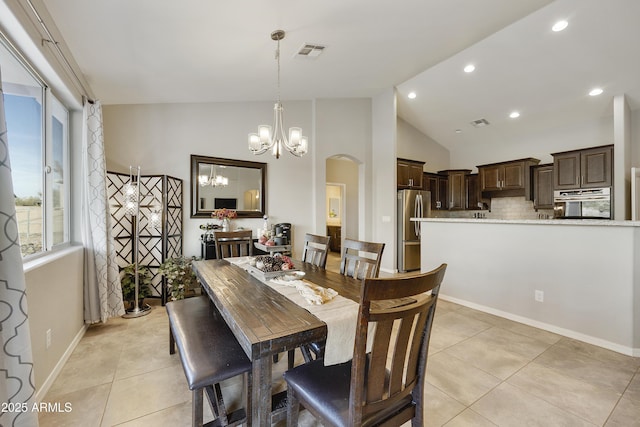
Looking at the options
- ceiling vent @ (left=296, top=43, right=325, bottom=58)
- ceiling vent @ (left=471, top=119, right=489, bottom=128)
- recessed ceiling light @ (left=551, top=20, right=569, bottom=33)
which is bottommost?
ceiling vent @ (left=471, top=119, right=489, bottom=128)

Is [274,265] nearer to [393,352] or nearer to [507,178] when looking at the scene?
[393,352]

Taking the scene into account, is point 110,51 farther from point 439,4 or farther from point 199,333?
point 439,4

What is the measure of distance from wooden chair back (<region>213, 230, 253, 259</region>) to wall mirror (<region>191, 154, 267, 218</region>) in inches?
61.2

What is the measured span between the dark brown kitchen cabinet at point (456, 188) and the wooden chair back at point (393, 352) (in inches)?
231

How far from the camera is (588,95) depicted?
4250 mm

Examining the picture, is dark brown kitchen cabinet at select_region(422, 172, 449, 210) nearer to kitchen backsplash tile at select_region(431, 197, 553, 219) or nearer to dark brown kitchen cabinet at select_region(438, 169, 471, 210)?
dark brown kitchen cabinet at select_region(438, 169, 471, 210)

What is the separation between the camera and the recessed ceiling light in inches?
127

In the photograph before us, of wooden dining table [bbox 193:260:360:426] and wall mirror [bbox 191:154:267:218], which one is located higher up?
wall mirror [bbox 191:154:267:218]

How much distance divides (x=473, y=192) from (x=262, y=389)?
256 inches

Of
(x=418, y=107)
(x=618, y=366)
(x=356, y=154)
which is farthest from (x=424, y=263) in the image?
(x=418, y=107)

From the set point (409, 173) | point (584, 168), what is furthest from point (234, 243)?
point (584, 168)

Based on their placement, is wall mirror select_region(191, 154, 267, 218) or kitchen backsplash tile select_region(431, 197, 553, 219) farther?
kitchen backsplash tile select_region(431, 197, 553, 219)

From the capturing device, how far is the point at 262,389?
1.18 meters

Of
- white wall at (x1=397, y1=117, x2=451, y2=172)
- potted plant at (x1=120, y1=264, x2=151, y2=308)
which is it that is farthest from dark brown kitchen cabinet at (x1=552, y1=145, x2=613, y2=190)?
potted plant at (x1=120, y1=264, x2=151, y2=308)
